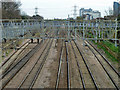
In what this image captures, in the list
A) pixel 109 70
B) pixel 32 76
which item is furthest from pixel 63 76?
pixel 109 70

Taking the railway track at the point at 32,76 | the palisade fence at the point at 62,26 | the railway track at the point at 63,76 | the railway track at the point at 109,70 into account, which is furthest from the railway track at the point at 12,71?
the railway track at the point at 109,70

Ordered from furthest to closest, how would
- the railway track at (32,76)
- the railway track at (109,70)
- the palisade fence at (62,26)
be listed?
the palisade fence at (62,26)
the railway track at (109,70)
the railway track at (32,76)

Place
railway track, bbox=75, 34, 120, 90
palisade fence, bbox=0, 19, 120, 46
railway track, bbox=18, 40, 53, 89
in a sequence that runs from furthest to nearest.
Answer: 1. palisade fence, bbox=0, 19, 120, 46
2. railway track, bbox=75, 34, 120, 90
3. railway track, bbox=18, 40, 53, 89

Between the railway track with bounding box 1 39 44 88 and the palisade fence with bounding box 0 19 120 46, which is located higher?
the palisade fence with bounding box 0 19 120 46

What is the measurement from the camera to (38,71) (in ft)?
28.3

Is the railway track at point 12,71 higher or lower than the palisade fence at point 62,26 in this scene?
lower

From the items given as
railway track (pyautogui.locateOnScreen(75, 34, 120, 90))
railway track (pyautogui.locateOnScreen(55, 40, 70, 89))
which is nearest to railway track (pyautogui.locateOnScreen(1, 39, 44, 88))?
railway track (pyautogui.locateOnScreen(55, 40, 70, 89))

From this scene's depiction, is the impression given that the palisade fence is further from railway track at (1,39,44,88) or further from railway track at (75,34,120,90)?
railway track at (1,39,44,88)

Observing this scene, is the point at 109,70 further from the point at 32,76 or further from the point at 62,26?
the point at 62,26

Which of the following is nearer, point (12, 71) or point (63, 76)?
point (63, 76)

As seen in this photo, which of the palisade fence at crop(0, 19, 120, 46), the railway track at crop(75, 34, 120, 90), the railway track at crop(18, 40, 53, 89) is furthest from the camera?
the palisade fence at crop(0, 19, 120, 46)

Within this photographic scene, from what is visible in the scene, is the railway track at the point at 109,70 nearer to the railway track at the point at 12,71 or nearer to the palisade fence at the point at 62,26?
the palisade fence at the point at 62,26

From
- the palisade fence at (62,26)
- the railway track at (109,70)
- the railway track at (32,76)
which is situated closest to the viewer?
the railway track at (32,76)

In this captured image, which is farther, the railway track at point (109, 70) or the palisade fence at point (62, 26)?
the palisade fence at point (62, 26)
